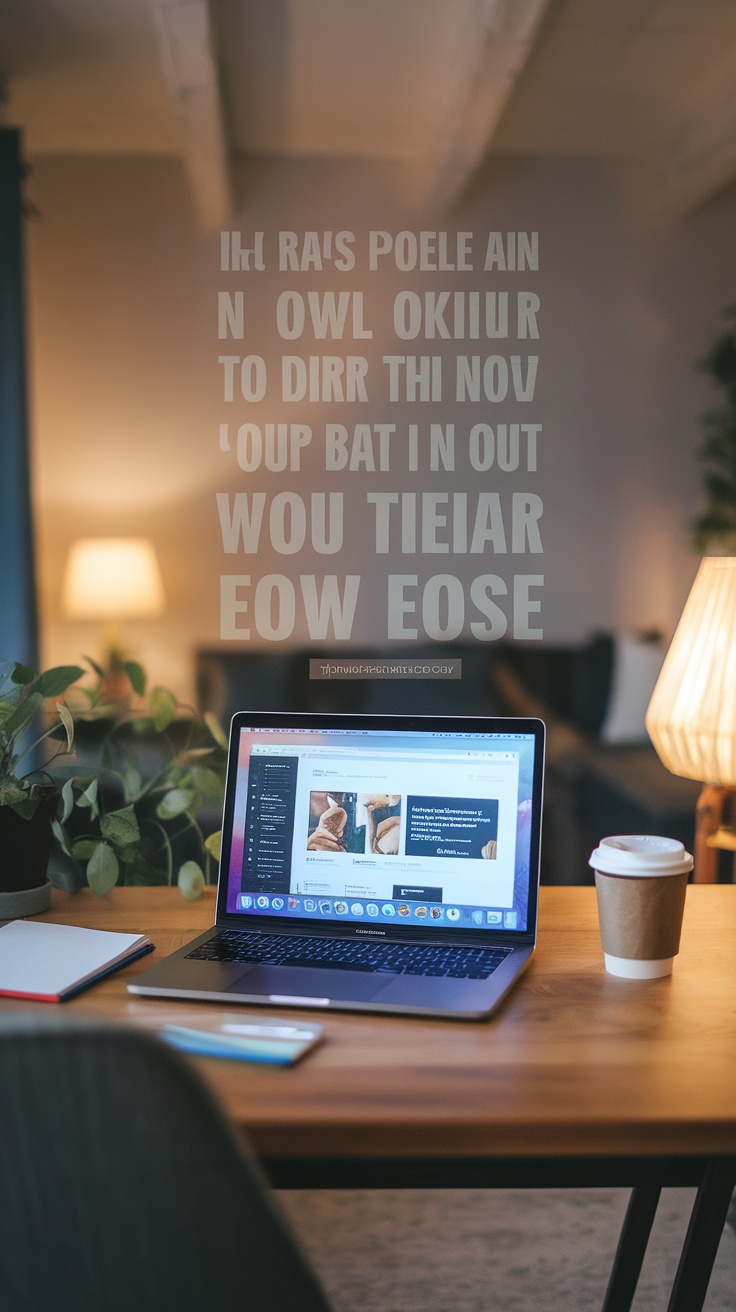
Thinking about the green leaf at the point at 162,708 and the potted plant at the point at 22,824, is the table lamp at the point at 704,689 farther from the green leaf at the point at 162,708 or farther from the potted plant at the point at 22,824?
the potted plant at the point at 22,824

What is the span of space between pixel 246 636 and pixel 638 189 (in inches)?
41.3

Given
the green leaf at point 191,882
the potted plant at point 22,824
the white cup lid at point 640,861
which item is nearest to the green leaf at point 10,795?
the potted plant at point 22,824

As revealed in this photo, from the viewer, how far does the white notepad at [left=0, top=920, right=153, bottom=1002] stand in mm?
1010

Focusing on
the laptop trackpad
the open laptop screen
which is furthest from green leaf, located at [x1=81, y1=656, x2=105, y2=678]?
the laptop trackpad

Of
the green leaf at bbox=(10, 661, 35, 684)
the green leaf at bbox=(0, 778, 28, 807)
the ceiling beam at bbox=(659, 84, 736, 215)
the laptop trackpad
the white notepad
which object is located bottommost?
the laptop trackpad

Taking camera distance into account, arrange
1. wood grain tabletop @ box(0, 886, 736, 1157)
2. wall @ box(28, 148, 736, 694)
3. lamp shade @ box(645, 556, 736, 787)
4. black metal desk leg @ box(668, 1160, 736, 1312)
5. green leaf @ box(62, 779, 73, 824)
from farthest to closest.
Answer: wall @ box(28, 148, 736, 694), lamp shade @ box(645, 556, 736, 787), green leaf @ box(62, 779, 73, 824), black metal desk leg @ box(668, 1160, 736, 1312), wood grain tabletop @ box(0, 886, 736, 1157)

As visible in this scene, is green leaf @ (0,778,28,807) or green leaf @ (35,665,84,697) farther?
green leaf @ (35,665,84,697)

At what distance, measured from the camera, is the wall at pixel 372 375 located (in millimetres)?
1826

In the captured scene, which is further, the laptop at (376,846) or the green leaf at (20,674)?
the green leaf at (20,674)

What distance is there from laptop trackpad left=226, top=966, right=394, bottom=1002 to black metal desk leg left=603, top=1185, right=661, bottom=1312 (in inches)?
21.7

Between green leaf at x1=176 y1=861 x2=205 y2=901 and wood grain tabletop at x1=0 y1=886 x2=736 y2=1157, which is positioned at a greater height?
green leaf at x1=176 y1=861 x2=205 y2=901

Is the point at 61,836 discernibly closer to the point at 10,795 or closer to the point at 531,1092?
the point at 10,795

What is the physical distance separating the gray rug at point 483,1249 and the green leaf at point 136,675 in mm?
904

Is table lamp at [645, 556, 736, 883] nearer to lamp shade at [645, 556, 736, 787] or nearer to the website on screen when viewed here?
lamp shade at [645, 556, 736, 787]
